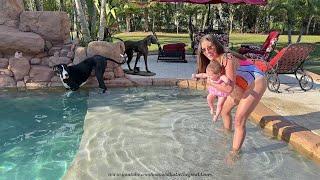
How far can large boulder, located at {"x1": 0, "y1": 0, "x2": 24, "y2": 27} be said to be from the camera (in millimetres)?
9859

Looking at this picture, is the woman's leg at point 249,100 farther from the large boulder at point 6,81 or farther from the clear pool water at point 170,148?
the large boulder at point 6,81

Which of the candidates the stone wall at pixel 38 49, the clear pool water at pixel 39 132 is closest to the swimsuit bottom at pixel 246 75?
the clear pool water at pixel 39 132

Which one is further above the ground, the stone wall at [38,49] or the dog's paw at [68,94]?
the stone wall at [38,49]

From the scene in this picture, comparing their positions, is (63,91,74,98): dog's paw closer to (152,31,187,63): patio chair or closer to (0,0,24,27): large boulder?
(0,0,24,27): large boulder

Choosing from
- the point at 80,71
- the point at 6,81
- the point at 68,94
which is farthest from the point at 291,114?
the point at 6,81

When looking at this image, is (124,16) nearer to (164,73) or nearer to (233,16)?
(233,16)

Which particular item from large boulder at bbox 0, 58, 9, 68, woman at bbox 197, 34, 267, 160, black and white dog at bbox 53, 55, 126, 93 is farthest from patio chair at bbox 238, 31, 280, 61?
large boulder at bbox 0, 58, 9, 68

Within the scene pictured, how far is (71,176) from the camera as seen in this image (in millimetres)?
3980

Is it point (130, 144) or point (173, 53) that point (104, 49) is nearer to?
point (173, 53)

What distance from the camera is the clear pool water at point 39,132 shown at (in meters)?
4.60

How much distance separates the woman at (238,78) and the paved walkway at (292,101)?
4.28ft

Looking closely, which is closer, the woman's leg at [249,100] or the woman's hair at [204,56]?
the woman's hair at [204,56]

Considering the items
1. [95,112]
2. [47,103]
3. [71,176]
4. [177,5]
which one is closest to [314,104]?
[95,112]

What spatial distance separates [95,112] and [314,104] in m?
3.84
